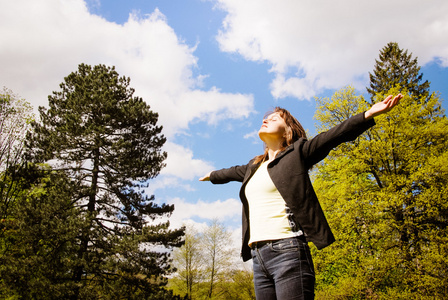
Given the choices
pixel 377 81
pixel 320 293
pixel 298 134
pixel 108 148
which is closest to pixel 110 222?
pixel 108 148

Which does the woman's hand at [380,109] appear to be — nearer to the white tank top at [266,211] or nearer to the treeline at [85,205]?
the white tank top at [266,211]

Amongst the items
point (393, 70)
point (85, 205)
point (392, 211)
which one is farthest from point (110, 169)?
point (393, 70)

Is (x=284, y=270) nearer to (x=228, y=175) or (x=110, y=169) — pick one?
(x=228, y=175)

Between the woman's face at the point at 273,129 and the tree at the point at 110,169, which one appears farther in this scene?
the tree at the point at 110,169

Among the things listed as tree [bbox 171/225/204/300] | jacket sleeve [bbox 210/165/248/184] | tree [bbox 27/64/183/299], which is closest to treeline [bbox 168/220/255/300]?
tree [bbox 171/225/204/300]

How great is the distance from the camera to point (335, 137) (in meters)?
1.84

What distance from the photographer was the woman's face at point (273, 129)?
234 centimetres

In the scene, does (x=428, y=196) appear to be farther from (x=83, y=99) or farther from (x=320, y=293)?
(x=83, y=99)

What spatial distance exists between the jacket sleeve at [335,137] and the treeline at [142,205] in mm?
8891

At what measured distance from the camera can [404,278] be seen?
34.4ft

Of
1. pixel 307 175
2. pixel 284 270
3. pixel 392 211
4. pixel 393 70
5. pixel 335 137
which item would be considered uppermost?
pixel 393 70

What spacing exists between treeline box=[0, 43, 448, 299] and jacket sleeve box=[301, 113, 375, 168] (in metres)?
8.89

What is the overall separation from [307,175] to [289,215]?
28 centimetres

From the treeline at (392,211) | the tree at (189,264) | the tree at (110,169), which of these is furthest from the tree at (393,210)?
the tree at (189,264)
